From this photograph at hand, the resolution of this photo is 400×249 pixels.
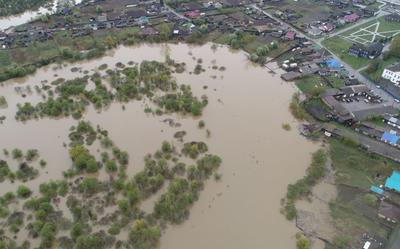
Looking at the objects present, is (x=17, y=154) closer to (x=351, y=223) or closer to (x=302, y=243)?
(x=302, y=243)

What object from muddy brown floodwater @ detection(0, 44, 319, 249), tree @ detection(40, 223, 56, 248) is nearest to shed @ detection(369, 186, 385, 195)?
muddy brown floodwater @ detection(0, 44, 319, 249)

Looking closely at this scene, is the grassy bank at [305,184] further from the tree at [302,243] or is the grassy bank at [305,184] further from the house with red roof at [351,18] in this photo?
the house with red roof at [351,18]

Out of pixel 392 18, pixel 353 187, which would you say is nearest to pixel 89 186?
pixel 353 187

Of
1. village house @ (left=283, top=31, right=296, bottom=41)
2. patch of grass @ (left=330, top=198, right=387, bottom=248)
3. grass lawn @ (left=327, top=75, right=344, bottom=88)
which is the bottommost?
patch of grass @ (left=330, top=198, right=387, bottom=248)

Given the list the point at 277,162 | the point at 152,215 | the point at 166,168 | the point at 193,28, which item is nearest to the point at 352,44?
the point at 193,28

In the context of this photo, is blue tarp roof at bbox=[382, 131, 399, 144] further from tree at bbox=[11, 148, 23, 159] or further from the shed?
tree at bbox=[11, 148, 23, 159]
